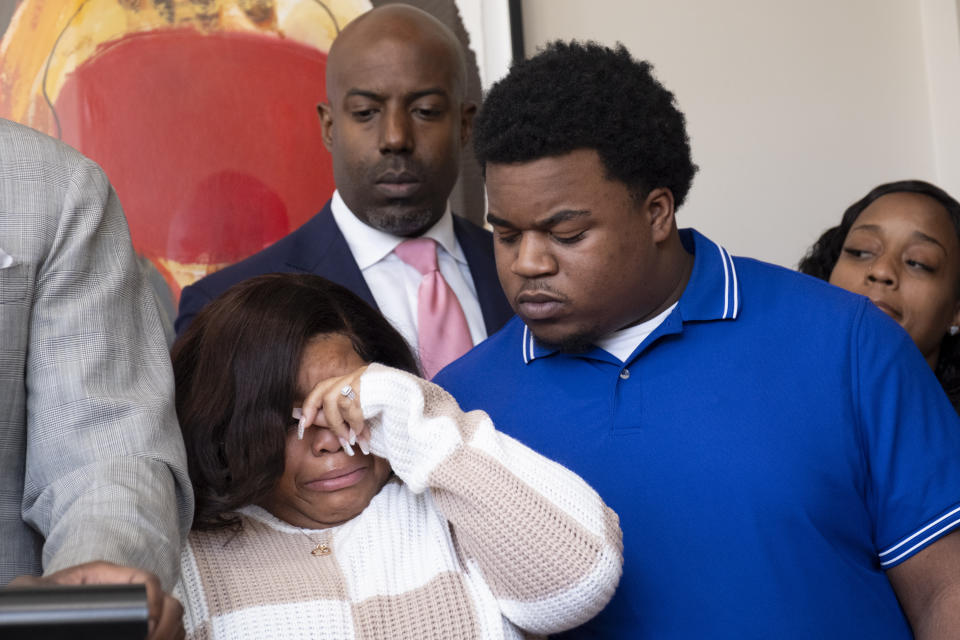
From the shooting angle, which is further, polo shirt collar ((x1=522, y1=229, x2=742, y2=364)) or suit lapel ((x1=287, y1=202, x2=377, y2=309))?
suit lapel ((x1=287, y1=202, x2=377, y2=309))

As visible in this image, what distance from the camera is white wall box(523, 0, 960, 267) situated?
2.89 meters

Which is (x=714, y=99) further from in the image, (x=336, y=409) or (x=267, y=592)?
(x=267, y=592)

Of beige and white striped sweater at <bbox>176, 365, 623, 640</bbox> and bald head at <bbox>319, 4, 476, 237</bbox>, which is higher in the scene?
bald head at <bbox>319, 4, 476, 237</bbox>

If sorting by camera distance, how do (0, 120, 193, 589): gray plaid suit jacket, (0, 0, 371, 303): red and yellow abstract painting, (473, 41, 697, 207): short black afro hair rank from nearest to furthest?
(0, 120, 193, 589): gray plaid suit jacket → (473, 41, 697, 207): short black afro hair → (0, 0, 371, 303): red and yellow abstract painting

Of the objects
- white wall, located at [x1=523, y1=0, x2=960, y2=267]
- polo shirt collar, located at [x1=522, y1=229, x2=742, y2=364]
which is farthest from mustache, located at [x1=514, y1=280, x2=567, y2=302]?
white wall, located at [x1=523, y1=0, x2=960, y2=267]

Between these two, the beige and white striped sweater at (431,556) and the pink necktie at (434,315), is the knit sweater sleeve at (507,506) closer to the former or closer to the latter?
the beige and white striped sweater at (431,556)

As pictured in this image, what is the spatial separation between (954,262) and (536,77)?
3.56 feet

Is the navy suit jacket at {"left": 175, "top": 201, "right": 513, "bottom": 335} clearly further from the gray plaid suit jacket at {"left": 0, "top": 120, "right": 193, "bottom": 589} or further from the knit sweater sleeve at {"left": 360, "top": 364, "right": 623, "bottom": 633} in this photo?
the gray plaid suit jacket at {"left": 0, "top": 120, "right": 193, "bottom": 589}

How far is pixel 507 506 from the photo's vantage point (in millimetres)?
1403

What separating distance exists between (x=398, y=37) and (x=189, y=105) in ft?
1.54

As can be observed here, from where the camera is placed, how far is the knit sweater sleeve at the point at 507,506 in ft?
4.51

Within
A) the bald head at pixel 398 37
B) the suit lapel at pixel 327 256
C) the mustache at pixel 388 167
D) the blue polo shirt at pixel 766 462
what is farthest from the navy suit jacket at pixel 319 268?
the blue polo shirt at pixel 766 462

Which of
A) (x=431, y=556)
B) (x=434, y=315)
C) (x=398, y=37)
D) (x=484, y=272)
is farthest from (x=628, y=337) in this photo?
(x=398, y=37)

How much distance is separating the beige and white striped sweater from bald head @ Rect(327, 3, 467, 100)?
1.08 metres
